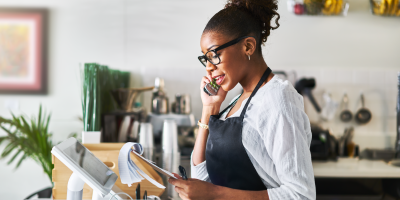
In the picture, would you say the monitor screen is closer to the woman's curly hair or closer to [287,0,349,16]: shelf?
the woman's curly hair

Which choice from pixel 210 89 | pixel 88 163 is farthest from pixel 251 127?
pixel 88 163

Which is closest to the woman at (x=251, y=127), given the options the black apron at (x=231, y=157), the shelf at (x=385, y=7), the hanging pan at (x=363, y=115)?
the black apron at (x=231, y=157)

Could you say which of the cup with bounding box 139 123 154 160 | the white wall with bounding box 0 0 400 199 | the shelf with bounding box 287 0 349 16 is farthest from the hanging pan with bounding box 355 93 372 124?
the cup with bounding box 139 123 154 160

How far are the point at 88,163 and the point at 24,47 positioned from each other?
7.56ft

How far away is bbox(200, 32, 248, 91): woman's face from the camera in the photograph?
0.99m

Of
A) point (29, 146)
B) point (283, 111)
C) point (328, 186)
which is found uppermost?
point (283, 111)

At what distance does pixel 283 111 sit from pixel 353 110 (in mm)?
2105

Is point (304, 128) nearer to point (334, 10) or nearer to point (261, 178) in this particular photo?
point (261, 178)

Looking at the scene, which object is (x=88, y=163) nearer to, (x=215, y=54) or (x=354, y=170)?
(x=215, y=54)

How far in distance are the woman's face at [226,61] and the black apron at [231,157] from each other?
86 mm

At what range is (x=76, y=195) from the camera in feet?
2.81

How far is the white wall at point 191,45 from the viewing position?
2.63 m

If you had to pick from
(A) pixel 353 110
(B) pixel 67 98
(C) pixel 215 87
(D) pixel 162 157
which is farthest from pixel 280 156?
(B) pixel 67 98

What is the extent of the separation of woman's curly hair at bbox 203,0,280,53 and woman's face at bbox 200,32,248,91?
1.1 inches
